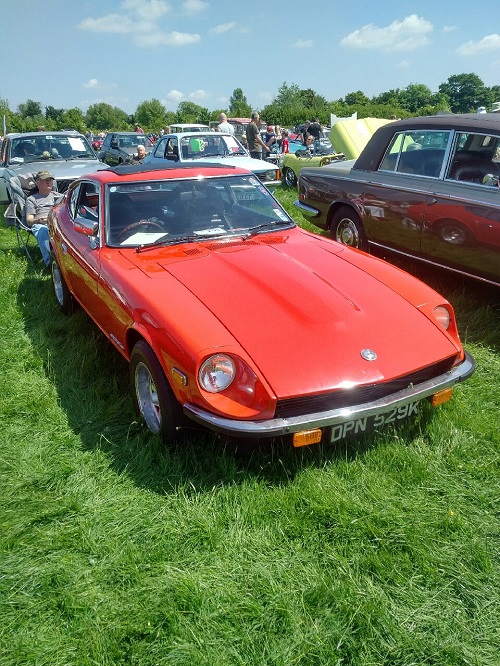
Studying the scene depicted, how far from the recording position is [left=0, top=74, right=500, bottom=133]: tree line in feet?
191

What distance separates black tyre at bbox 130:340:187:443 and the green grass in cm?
11

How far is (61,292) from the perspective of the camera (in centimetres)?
531

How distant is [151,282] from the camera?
10.5 ft

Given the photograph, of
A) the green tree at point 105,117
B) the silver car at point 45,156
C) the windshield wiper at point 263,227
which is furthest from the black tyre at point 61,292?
the green tree at point 105,117

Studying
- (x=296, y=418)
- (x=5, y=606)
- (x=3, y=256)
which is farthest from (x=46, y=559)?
(x=3, y=256)

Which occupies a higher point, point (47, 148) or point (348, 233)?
point (47, 148)

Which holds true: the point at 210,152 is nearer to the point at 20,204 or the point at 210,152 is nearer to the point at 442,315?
the point at 20,204

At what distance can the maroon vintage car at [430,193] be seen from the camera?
4.52m

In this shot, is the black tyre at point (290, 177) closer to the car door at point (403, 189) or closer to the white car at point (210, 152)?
the white car at point (210, 152)

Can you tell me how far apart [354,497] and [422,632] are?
2.34 ft

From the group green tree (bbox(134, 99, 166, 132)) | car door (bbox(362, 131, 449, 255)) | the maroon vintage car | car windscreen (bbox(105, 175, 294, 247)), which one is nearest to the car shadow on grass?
car windscreen (bbox(105, 175, 294, 247))

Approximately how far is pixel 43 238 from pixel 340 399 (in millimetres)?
5043

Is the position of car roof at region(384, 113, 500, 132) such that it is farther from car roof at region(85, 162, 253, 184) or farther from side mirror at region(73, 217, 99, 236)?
side mirror at region(73, 217, 99, 236)

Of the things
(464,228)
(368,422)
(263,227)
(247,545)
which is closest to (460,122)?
(464,228)
